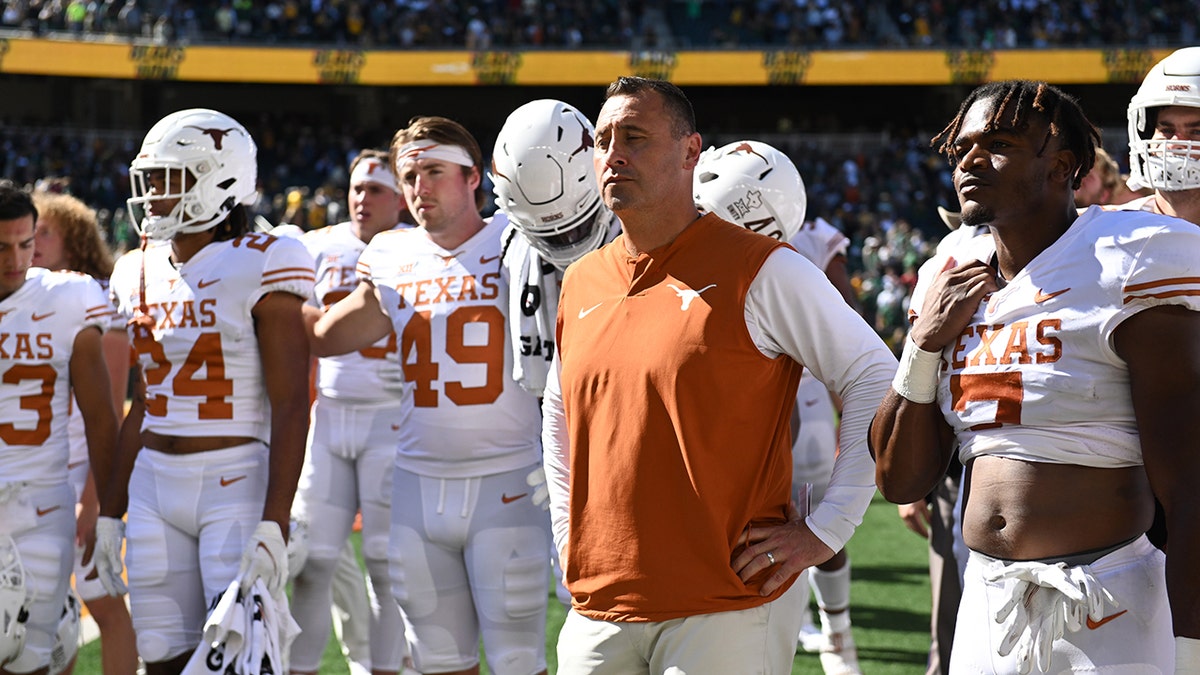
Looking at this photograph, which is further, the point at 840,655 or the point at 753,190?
the point at 840,655

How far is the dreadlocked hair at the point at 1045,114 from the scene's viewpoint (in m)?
2.57

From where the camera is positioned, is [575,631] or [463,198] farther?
[463,198]

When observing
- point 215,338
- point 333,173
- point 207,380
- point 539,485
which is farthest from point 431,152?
point 333,173

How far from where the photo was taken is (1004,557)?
255 centimetres

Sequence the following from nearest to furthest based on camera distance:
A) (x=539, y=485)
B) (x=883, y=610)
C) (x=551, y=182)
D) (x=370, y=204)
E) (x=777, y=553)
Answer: (x=777, y=553) < (x=551, y=182) < (x=539, y=485) < (x=370, y=204) < (x=883, y=610)

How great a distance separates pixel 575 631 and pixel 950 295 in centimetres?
101

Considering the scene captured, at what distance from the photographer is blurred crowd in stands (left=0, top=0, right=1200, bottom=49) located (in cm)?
2870

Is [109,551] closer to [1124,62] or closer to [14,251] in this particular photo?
[14,251]

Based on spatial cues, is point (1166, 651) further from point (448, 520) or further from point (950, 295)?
point (448, 520)

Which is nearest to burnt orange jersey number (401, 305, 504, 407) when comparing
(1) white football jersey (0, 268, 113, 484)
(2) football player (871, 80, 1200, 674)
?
(1) white football jersey (0, 268, 113, 484)

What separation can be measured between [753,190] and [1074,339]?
2195 millimetres

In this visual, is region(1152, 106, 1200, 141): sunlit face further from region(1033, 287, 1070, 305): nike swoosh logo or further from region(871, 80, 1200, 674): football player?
region(1033, 287, 1070, 305): nike swoosh logo

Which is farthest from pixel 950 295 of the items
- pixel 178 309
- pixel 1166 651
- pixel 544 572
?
pixel 178 309

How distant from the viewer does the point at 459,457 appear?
13.8 ft
